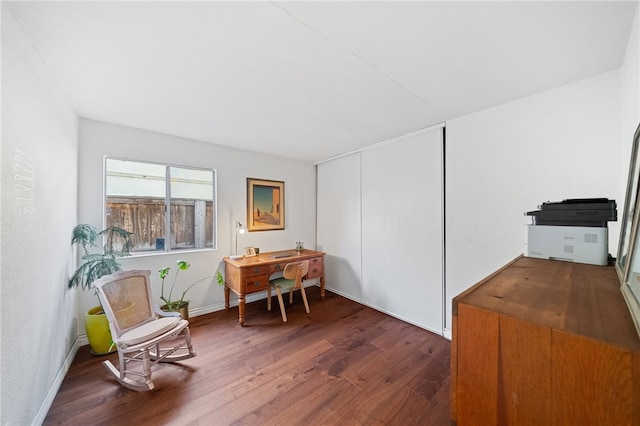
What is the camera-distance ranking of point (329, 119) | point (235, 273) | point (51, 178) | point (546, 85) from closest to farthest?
point (51, 178)
point (546, 85)
point (329, 119)
point (235, 273)

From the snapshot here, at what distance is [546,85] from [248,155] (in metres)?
3.37

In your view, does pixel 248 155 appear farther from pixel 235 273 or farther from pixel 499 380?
pixel 499 380

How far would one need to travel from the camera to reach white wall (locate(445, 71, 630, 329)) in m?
1.62

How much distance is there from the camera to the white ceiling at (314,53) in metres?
1.12

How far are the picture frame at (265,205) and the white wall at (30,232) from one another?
194 centimetres

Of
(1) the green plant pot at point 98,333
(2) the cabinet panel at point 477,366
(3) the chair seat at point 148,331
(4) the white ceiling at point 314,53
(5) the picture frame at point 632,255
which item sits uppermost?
(4) the white ceiling at point 314,53

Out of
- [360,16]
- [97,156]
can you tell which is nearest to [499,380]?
[360,16]

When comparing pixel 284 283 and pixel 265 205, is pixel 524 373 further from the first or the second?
pixel 265 205

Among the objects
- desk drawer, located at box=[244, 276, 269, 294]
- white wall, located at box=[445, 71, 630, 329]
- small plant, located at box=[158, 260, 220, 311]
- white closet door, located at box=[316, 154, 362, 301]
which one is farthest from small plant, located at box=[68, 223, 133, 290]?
white wall, located at box=[445, 71, 630, 329]

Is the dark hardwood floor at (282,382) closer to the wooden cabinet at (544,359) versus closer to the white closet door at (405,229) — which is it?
the white closet door at (405,229)

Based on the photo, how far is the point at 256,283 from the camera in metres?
2.92

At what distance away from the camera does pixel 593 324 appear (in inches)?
22.7

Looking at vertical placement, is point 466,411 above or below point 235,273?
above

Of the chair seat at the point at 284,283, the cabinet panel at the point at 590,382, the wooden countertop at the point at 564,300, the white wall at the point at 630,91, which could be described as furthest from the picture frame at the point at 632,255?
the chair seat at the point at 284,283
